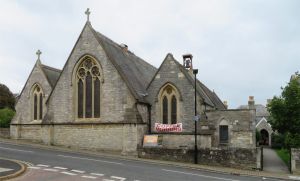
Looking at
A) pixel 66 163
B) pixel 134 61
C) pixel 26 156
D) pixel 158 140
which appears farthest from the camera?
pixel 134 61

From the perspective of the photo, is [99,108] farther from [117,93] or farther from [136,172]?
[136,172]

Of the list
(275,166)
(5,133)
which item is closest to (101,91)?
(5,133)

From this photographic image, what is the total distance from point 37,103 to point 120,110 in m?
11.1

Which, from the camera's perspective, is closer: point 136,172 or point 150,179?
point 150,179

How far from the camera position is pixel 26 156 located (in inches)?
844

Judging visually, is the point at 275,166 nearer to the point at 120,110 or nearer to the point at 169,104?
the point at 169,104

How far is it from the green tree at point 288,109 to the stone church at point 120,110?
2679mm

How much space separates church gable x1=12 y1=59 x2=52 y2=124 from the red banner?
12.2 meters

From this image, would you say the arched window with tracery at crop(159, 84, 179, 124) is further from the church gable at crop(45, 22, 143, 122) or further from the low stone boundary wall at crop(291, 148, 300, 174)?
the low stone boundary wall at crop(291, 148, 300, 174)

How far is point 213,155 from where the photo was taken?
23.7 m

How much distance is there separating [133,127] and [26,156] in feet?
27.6

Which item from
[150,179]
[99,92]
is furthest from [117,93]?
[150,179]

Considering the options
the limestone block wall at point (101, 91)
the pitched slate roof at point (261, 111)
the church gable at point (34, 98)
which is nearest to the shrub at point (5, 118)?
the church gable at point (34, 98)

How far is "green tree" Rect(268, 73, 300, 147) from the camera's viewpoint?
28.1 metres
